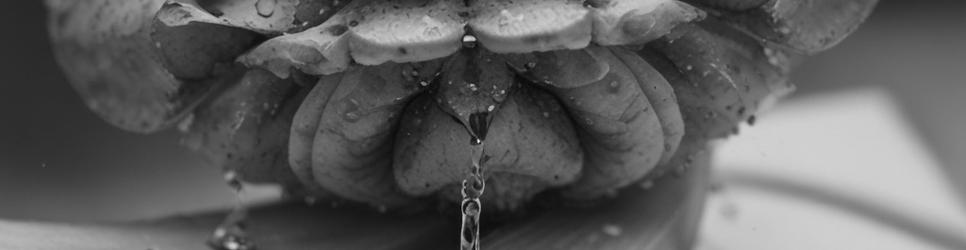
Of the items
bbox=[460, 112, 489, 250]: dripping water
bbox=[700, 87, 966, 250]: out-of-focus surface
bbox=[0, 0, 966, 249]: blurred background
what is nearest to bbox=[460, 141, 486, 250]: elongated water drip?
bbox=[460, 112, 489, 250]: dripping water

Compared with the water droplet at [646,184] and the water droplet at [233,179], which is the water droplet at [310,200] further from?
the water droplet at [646,184]

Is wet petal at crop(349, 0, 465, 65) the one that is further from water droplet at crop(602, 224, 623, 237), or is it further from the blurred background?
the blurred background

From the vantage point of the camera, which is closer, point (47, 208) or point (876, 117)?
point (47, 208)

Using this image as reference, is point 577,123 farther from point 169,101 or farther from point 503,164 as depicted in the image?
point 169,101

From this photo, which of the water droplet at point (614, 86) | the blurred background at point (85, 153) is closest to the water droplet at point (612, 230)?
the water droplet at point (614, 86)

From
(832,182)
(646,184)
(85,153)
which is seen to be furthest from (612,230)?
(85,153)

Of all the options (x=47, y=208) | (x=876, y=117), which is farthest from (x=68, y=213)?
(x=876, y=117)
